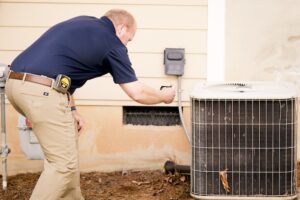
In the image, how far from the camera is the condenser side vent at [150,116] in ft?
20.1

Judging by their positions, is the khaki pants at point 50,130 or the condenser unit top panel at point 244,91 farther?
the condenser unit top panel at point 244,91

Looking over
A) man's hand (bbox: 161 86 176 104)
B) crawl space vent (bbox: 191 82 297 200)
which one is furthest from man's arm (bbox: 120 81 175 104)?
crawl space vent (bbox: 191 82 297 200)

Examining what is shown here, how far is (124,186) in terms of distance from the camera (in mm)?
5652

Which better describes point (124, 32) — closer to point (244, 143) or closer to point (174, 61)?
point (244, 143)

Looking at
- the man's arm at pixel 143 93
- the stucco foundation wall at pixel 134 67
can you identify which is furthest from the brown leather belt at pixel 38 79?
the stucco foundation wall at pixel 134 67

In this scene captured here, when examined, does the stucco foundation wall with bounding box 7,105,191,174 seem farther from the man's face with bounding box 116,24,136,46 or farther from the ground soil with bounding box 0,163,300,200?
the man's face with bounding box 116,24,136,46

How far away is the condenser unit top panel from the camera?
15.5 ft

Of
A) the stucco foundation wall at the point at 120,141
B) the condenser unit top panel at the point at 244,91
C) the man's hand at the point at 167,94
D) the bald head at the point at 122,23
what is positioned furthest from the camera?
the stucco foundation wall at the point at 120,141

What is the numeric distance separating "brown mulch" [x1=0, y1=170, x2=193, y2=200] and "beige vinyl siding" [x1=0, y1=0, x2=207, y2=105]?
72 centimetres

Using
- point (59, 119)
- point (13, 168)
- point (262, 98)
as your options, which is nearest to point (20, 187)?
point (13, 168)

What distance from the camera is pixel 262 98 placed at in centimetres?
470

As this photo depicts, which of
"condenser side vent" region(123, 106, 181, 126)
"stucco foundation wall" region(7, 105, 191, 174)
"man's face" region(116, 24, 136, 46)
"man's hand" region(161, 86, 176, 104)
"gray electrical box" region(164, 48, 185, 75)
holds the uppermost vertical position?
"man's face" region(116, 24, 136, 46)

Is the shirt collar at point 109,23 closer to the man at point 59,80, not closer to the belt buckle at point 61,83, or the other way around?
the man at point 59,80

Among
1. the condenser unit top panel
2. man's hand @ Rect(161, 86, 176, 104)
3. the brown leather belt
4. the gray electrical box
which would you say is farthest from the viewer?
the gray electrical box
